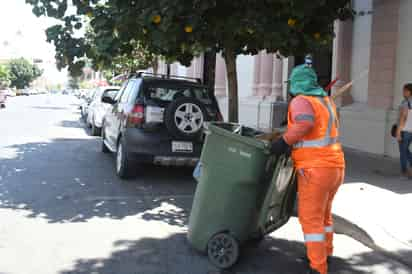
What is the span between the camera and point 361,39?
12.2 meters

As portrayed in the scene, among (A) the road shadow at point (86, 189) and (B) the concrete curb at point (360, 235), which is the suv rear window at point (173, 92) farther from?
→ (B) the concrete curb at point (360, 235)

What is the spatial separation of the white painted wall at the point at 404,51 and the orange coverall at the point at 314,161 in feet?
23.1

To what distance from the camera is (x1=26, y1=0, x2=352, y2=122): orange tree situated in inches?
282

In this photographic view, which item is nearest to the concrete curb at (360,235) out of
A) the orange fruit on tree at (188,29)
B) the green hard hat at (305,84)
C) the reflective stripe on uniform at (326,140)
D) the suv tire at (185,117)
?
the reflective stripe on uniform at (326,140)

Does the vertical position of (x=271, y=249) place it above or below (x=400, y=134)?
below

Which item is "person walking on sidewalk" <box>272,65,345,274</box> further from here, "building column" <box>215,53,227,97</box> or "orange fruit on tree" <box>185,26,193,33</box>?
"building column" <box>215,53,227,97</box>

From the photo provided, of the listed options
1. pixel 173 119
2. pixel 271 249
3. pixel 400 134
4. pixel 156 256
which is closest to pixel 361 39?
Answer: pixel 400 134

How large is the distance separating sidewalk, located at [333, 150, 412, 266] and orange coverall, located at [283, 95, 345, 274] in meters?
1.31

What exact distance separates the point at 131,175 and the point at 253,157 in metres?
4.43

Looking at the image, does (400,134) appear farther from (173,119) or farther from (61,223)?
(61,223)

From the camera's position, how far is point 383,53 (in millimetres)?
10859

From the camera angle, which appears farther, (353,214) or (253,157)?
(353,214)

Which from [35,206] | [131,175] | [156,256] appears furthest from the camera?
[131,175]

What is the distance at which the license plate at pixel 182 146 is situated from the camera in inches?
308
